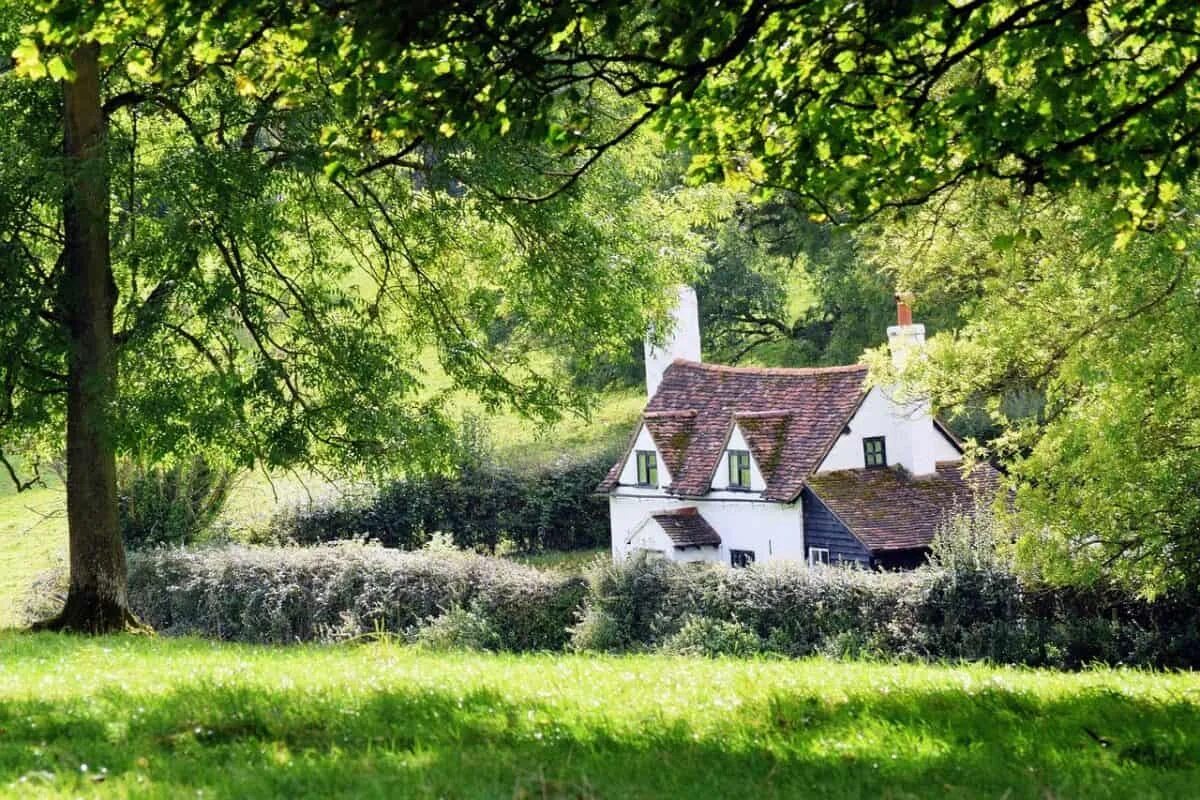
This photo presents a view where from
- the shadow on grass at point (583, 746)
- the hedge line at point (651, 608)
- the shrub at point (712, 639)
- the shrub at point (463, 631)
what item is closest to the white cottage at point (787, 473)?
the hedge line at point (651, 608)

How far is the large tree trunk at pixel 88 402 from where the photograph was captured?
16.3m

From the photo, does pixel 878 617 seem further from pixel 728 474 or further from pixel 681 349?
pixel 681 349

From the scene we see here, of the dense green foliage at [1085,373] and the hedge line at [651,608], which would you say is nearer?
the dense green foliage at [1085,373]

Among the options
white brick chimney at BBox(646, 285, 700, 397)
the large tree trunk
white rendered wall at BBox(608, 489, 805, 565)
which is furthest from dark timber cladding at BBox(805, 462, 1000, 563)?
the large tree trunk

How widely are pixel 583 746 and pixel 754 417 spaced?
31.8 m

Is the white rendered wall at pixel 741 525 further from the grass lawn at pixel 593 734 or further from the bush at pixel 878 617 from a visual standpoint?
the grass lawn at pixel 593 734

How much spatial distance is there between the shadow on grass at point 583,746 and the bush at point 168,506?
26163 mm

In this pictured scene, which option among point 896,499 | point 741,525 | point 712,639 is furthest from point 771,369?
point 712,639

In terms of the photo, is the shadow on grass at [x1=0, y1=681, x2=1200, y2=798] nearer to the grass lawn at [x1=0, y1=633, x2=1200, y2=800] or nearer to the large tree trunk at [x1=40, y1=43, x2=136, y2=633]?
the grass lawn at [x1=0, y1=633, x2=1200, y2=800]

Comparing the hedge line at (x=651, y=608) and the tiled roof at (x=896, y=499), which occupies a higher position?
the tiled roof at (x=896, y=499)

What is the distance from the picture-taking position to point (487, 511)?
1784 inches

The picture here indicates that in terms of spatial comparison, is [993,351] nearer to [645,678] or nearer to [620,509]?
[645,678]

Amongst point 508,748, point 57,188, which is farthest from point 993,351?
point 508,748

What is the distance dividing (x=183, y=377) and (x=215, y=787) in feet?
34.3
